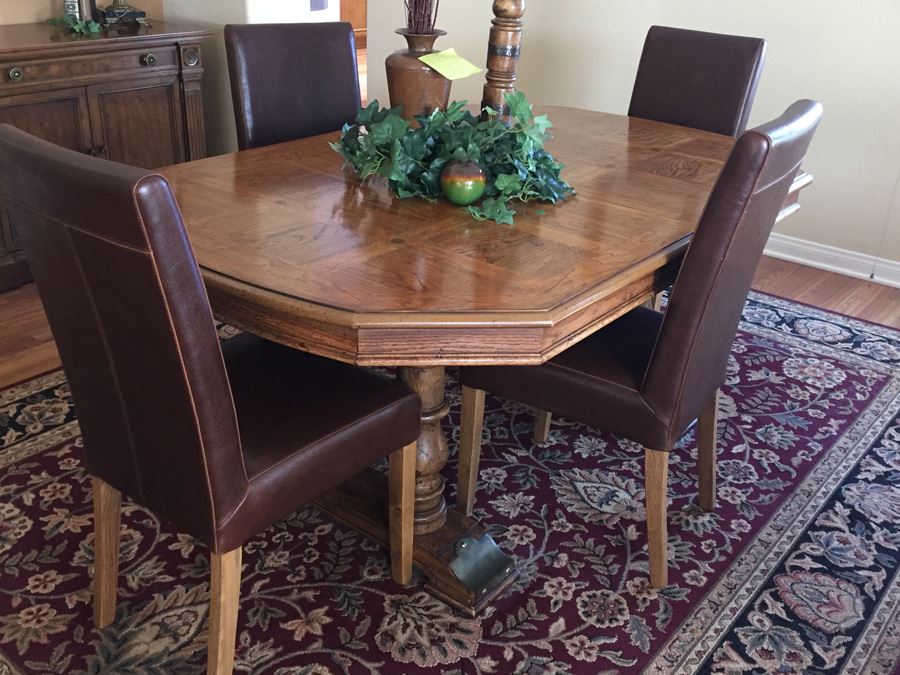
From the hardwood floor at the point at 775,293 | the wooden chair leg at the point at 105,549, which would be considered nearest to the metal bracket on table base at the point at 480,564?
the wooden chair leg at the point at 105,549

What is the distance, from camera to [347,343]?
1.23 meters

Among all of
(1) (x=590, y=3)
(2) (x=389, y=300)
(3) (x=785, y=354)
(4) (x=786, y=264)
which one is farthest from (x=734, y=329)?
(1) (x=590, y=3)

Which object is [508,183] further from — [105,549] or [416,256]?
[105,549]

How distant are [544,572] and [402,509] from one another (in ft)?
1.20

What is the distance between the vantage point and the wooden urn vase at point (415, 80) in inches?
76.6

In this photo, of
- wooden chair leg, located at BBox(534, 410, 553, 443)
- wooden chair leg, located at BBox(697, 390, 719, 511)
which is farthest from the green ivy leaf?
wooden chair leg, located at BBox(534, 410, 553, 443)

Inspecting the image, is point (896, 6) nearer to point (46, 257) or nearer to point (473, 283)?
point (473, 283)

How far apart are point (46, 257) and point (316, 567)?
89 centimetres

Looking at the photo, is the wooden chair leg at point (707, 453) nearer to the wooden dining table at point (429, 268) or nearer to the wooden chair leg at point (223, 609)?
the wooden dining table at point (429, 268)

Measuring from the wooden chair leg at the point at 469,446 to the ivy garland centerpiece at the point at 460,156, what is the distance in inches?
16.8

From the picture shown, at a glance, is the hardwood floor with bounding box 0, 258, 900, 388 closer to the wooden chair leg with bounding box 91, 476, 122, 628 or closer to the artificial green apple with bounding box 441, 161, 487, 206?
the wooden chair leg with bounding box 91, 476, 122, 628

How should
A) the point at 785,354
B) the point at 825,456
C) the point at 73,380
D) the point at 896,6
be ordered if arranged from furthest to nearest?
the point at 896,6 → the point at 785,354 → the point at 825,456 → the point at 73,380

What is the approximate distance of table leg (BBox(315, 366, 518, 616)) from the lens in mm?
1687

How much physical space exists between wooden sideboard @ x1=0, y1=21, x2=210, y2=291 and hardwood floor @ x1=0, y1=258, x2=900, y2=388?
0.20m
